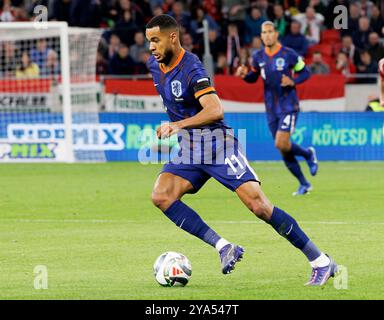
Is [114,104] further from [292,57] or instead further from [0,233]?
[0,233]

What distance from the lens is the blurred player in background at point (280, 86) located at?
55.7 ft

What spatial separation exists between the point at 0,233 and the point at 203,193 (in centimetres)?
505

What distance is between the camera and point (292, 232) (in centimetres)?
905

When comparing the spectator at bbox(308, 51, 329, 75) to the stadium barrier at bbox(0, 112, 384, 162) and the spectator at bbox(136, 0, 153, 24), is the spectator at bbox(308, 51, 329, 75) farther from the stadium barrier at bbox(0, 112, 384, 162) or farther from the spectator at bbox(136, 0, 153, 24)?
the spectator at bbox(136, 0, 153, 24)

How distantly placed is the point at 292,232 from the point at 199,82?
1.39 metres

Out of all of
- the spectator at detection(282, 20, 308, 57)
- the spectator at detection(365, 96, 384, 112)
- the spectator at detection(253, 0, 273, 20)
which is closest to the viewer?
the spectator at detection(365, 96, 384, 112)

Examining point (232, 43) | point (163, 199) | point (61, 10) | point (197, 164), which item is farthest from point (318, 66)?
point (163, 199)

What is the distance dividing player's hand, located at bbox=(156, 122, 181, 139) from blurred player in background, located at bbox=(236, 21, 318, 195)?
8.18 meters

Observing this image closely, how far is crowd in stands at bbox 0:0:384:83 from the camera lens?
2509 cm

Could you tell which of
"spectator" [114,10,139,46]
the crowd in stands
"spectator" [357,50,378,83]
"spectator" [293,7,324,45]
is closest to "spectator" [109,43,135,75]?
the crowd in stands

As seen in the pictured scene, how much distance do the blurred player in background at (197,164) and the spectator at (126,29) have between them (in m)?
17.0

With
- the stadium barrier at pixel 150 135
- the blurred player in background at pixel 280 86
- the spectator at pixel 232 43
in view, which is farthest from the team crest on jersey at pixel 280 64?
the spectator at pixel 232 43

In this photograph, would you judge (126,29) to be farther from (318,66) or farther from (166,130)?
(166,130)
